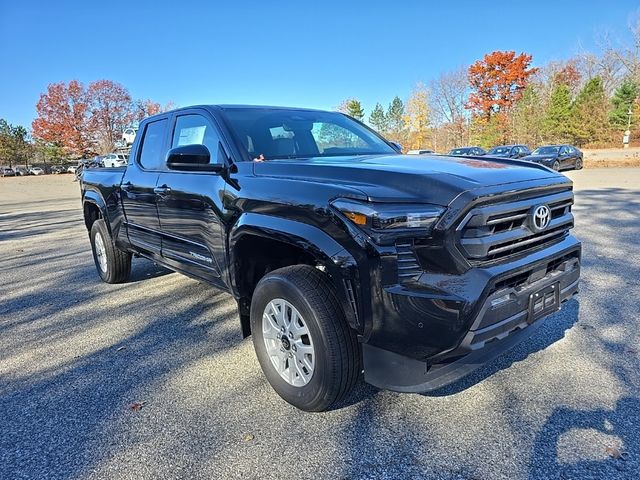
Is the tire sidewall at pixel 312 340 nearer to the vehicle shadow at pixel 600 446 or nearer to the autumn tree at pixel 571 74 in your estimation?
the vehicle shadow at pixel 600 446

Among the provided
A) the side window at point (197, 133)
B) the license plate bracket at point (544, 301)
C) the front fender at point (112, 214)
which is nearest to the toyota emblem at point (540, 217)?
the license plate bracket at point (544, 301)

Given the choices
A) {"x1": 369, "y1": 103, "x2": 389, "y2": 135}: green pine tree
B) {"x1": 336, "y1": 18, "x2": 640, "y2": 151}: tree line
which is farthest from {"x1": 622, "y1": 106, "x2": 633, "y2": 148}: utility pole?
{"x1": 369, "y1": 103, "x2": 389, "y2": 135}: green pine tree

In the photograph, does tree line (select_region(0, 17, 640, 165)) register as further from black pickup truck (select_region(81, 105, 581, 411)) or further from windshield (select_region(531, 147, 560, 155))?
black pickup truck (select_region(81, 105, 581, 411))

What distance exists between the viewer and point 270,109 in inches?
155

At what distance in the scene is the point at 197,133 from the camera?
3.78 m

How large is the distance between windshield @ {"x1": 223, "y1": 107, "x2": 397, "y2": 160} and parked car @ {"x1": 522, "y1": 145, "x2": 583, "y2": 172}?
1031 inches

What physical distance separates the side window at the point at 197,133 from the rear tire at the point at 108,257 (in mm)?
1942

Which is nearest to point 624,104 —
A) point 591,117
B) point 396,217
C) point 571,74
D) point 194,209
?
point 591,117

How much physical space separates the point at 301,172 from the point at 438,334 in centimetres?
125

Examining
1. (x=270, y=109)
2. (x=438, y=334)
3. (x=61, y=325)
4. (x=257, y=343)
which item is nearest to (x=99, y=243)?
(x=61, y=325)

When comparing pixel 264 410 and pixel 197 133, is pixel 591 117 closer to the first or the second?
pixel 197 133

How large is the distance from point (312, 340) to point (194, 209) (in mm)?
1593

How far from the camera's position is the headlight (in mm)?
2207

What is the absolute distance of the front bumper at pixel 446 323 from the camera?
2156 millimetres
